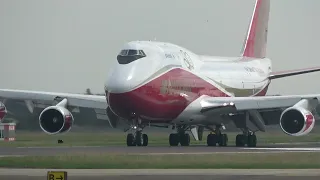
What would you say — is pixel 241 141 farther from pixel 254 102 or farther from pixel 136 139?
pixel 136 139

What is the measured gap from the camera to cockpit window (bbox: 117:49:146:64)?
60222mm

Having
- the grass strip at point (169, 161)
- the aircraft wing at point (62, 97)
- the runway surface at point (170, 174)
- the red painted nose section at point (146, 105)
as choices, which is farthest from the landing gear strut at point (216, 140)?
the runway surface at point (170, 174)

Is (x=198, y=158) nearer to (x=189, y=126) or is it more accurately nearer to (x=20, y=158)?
(x=20, y=158)

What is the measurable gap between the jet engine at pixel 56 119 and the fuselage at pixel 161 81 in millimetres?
3319

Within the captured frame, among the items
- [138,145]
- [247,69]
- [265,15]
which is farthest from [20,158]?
[265,15]

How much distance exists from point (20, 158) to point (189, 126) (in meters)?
24.1

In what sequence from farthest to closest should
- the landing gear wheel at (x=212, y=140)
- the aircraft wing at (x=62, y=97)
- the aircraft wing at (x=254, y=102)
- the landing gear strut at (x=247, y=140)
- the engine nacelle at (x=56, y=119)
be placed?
the aircraft wing at (x=62, y=97) < the landing gear strut at (x=247, y=140) < the landing gear wheel at (x=212, y=140) < the engine nacelle at (x=56, y=119) < the aircraft wing at (x=254, y=102)

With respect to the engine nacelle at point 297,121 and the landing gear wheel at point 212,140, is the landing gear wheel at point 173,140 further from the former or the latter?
the engine nacelle at point 297,121

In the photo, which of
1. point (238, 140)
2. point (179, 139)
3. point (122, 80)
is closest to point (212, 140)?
point (238, 140)

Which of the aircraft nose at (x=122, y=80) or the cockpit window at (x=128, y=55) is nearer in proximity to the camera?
the aircraft nose at (x=122, y=80)

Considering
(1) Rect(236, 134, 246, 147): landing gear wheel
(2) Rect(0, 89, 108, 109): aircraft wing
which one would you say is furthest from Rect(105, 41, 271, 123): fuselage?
(2) Rect(0, 89, 108, 109): aircraft wing

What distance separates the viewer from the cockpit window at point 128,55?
6022cm

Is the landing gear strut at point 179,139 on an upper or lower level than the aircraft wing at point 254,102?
lower
